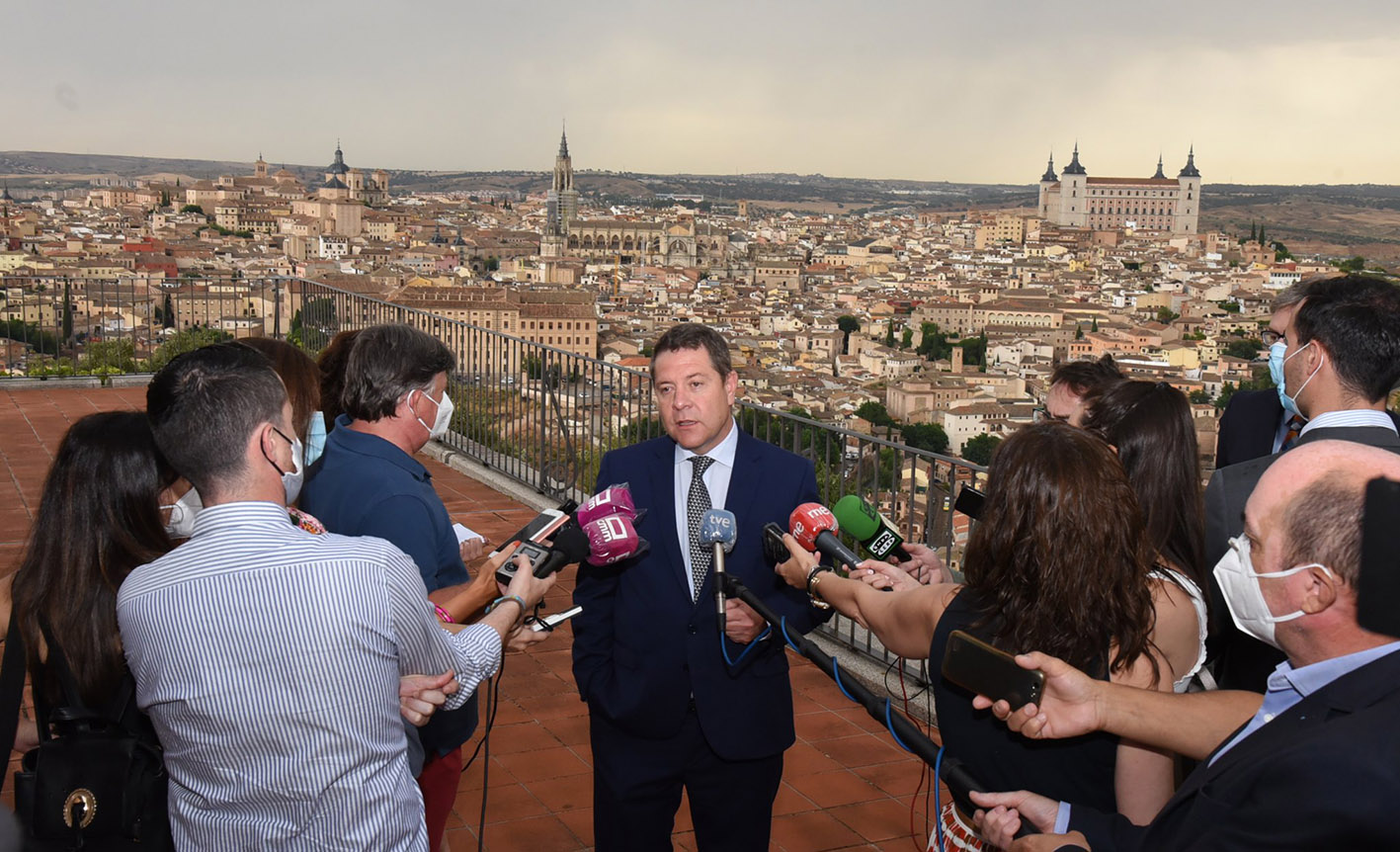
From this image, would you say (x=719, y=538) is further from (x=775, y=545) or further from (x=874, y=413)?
(x=874, y=413)

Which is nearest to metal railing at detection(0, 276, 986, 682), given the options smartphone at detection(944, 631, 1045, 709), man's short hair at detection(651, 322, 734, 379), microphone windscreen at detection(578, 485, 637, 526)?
man's short hair at detection(651, 322, 734, 379)

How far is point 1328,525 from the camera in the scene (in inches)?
52.9

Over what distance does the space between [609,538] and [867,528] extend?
1.61 feet

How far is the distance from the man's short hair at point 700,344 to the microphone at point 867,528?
1.41ft

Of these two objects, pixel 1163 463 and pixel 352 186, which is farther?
pixel 352 186

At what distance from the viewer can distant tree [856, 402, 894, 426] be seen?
175ft

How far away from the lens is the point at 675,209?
160000 mm

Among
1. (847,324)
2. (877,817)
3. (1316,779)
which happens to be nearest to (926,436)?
(847,324)

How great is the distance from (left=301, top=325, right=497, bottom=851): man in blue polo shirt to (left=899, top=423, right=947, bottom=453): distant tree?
45.0 m

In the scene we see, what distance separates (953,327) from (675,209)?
255ft

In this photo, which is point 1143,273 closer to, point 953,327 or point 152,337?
point 953,327

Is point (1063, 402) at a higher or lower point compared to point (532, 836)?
higher

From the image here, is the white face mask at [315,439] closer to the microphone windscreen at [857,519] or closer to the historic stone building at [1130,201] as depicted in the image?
the microphone windscreen at [857,519]

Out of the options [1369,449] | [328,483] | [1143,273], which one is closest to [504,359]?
[328,483]
